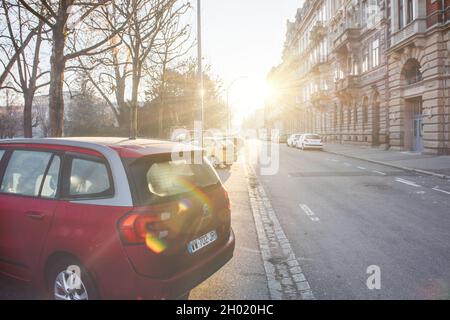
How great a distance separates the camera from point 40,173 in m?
3.72

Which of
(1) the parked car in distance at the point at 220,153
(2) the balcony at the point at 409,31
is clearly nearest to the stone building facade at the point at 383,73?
(2) the balcony at the point at 409,31

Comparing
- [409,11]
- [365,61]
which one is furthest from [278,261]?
[365,61]

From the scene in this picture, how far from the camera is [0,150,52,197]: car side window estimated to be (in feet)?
12.2

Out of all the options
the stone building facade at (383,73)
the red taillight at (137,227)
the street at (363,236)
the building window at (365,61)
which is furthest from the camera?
the building window at (365,61)

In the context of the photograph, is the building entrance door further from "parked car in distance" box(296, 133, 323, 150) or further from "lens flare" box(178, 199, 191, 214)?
"lens flare" box(178, 199, 191, 214)

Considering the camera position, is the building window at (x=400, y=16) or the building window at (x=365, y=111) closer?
the building window at (x=400, y=16)

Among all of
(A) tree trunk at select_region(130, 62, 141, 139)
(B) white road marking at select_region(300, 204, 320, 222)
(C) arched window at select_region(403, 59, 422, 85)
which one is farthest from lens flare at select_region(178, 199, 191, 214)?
(C) arched window at select_region(403, 59, 422, 85)

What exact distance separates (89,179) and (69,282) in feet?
3.04

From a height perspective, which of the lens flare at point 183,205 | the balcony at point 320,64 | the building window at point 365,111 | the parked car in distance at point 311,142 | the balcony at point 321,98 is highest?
the balcony at point 320,64

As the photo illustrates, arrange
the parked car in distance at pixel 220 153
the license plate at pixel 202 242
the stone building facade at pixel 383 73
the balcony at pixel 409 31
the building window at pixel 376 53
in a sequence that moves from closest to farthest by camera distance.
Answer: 1. the license plate at pixel 202 242
2. the parked car in distance at pixel 220 153
3. the stone building facade at pixel 383 73
4. the balcony at pixel 409 31
5. the building window at pixel 376 53

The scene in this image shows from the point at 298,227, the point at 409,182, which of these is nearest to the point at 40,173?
the point at 298,227

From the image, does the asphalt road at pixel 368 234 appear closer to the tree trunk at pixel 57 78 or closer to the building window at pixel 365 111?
the tree trunk at pixel 57 78

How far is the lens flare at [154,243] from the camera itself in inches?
122

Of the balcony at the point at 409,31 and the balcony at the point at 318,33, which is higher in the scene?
the balcony at the point at 318,33
